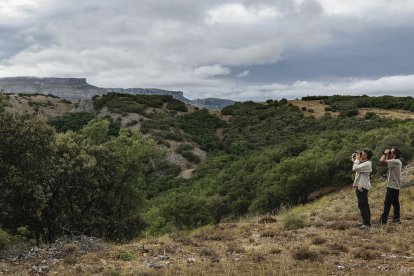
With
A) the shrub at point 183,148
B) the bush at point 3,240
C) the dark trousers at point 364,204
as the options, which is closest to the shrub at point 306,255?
the dark trousers at point 364,204

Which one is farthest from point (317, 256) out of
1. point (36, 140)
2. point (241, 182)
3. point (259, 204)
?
point (241, 182)

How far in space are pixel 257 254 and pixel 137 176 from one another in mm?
14337

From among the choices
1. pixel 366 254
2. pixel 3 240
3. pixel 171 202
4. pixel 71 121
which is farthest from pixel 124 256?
pixel 71 121

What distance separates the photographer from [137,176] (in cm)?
2405

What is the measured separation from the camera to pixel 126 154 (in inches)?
904

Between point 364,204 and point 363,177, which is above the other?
point 363,177

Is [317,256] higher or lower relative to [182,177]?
higher

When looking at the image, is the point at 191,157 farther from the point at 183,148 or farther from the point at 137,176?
the point at 137,176

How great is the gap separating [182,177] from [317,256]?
39.4m

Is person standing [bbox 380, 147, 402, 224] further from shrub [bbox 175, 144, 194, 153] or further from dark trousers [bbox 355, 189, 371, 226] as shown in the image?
shrub [bbox 175, 144, 194, 153]

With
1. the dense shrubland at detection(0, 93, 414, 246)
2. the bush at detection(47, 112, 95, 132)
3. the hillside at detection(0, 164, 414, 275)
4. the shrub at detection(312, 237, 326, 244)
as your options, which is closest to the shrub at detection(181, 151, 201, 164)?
the dense shrubland at detection(0, 93, 414, 246)

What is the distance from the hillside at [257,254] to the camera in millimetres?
9422

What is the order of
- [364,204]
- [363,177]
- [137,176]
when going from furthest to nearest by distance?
[137,176], [364,204], [363,177]

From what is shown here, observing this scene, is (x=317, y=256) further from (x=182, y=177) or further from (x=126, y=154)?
(x=182, y=177)
